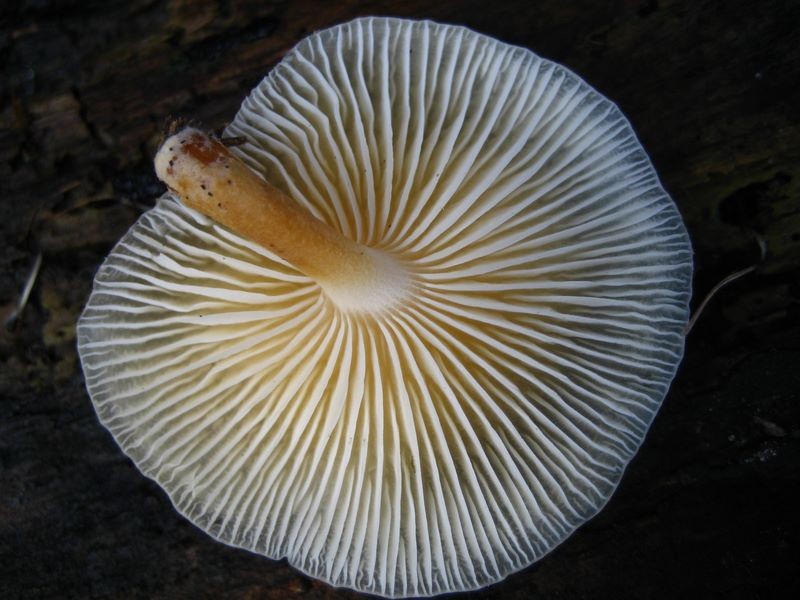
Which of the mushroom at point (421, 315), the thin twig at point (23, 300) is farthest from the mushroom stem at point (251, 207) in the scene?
the thin twig at point (23, 300)

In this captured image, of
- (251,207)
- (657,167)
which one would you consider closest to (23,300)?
(251,207)

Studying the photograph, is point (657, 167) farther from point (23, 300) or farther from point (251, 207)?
point (23, 300)

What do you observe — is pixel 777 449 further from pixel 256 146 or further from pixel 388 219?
pixel 256 146

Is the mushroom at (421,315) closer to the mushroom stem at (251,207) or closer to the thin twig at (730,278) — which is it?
the mushroom stem at (251,207)

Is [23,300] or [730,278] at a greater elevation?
[730,278]

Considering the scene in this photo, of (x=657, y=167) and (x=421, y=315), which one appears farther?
(x=657, y=167)

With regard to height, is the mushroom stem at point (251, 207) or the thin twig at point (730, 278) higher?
the thin twig at point (730, 278)
